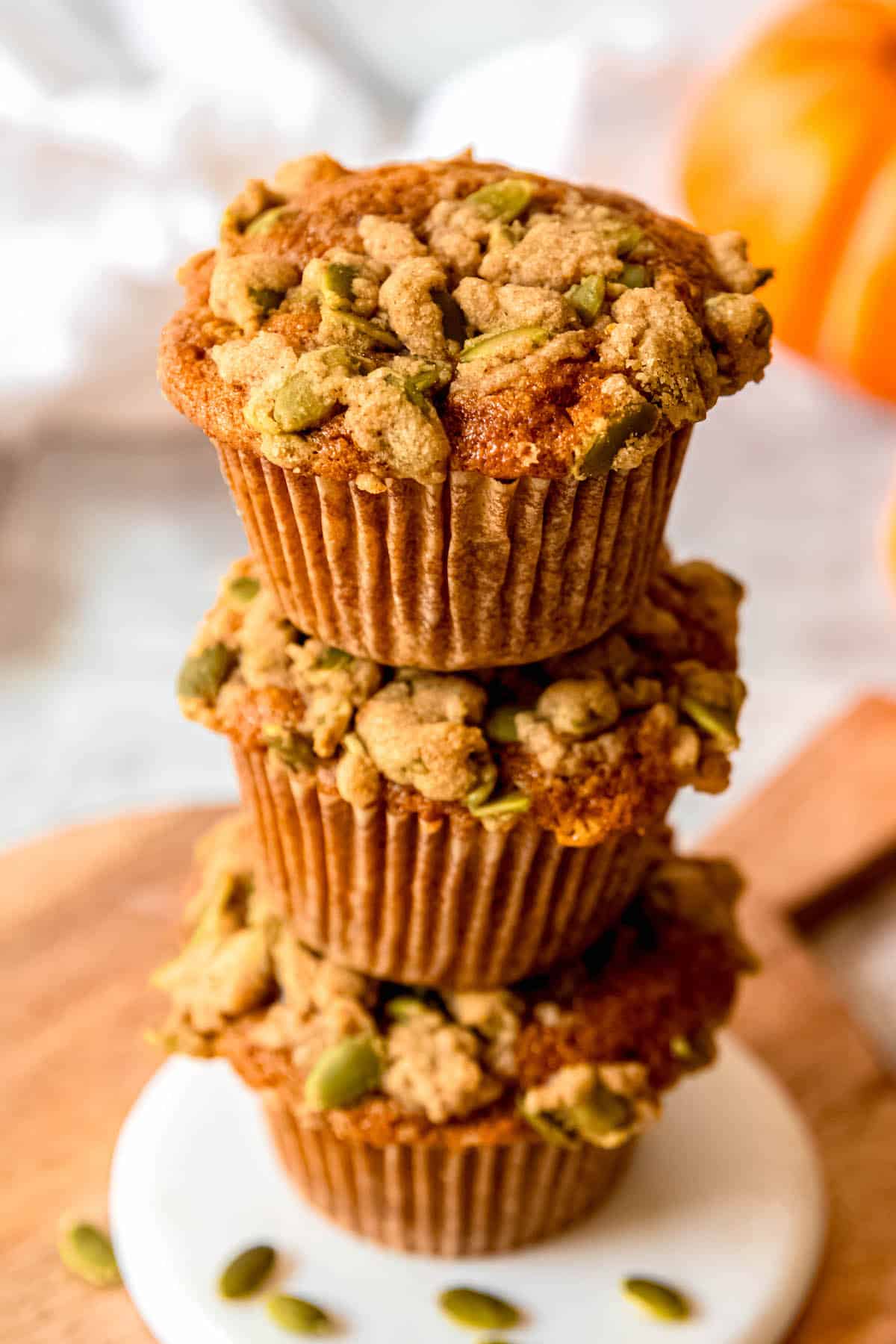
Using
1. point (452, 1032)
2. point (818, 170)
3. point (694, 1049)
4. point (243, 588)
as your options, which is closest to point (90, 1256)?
point (452, 1032)

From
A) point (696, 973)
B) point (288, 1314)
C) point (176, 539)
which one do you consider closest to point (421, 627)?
point (696, 973)

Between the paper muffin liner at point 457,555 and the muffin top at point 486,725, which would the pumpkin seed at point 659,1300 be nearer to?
the muffin top at point 486,725

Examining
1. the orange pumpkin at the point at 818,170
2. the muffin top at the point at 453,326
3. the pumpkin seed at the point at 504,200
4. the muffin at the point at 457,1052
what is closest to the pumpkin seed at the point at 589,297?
the muffin top at the point at 453,326

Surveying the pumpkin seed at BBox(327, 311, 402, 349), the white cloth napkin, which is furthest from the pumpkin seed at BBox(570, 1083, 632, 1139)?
the white cloth napkin

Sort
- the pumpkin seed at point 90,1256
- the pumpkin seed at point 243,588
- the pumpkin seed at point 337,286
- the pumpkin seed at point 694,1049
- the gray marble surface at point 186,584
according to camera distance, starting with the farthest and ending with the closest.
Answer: the gray marble surface at point 186,584 < the pumpkin seed at point 90,1256 < the pumpkin seed at point 694,1049 < the pumpkin seed at point 243,588 < the pumpkin seed at point 337,286

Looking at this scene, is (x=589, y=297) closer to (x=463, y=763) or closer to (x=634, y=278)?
(x=634, y=278)

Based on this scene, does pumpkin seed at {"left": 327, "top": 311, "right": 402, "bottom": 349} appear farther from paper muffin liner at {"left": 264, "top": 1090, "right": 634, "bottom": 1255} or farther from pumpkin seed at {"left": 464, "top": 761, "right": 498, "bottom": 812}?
paper muffin liner at {"left": 264, "top": 1090, "right": 634, "bottom": 1255}

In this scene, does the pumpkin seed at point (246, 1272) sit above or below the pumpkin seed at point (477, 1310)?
above
